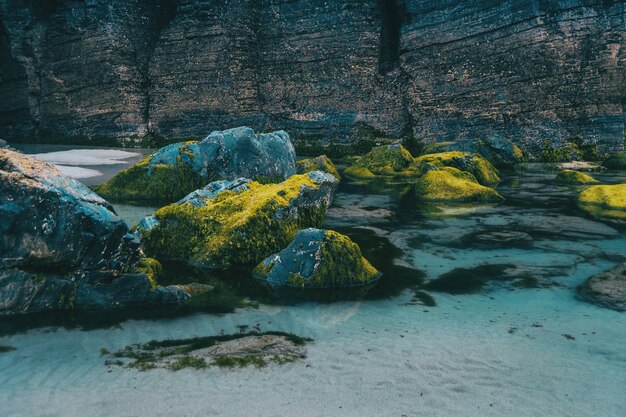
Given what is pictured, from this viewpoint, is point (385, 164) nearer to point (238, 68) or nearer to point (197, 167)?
point (197, 167)

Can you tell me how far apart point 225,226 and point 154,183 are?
5440 millimetres

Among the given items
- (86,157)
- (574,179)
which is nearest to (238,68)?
(86,157)

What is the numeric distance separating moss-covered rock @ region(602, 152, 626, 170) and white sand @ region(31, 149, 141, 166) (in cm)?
1964

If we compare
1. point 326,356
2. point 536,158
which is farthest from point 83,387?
point 536,158

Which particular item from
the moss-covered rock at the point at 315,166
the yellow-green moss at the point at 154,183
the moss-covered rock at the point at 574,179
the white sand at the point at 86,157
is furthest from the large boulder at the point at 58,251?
the moss-covered rock at the point at 574,179

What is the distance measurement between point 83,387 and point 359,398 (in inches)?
85.9

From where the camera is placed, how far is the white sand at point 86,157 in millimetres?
17578

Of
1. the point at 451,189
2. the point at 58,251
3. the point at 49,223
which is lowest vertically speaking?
the point at 451,189

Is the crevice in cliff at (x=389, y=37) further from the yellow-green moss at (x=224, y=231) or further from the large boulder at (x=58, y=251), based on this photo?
the large boulder at (x=58, y=251)

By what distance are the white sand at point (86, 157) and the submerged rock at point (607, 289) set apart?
16.4 metres

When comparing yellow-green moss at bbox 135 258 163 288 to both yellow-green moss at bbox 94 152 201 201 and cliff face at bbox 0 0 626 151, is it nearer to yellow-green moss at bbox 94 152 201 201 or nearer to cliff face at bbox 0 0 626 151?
yellow-green moss at bbox 94 152 201 201

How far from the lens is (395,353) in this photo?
177 inches

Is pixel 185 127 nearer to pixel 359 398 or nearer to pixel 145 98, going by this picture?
pixel 145 98

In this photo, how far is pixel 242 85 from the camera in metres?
26.2
